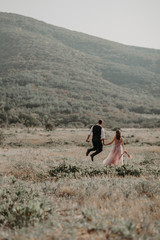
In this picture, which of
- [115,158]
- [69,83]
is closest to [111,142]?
[115,158]

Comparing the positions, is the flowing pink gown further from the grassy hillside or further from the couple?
the grassy hillside

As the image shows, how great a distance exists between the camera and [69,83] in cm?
7838

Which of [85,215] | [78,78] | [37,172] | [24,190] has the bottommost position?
[37,172]

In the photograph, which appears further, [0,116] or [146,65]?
[146,65]

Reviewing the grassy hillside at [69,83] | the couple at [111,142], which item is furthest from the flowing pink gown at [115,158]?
the grassy hillside at [69,83]

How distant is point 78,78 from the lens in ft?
284

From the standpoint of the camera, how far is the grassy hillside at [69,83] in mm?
Result: 49513

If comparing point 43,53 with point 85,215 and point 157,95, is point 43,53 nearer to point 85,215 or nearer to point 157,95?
point 157,95

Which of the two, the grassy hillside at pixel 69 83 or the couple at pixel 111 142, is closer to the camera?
the couple at pixel 111 142

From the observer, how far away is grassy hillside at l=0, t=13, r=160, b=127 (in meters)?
49.5

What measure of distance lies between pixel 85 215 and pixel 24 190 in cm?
174

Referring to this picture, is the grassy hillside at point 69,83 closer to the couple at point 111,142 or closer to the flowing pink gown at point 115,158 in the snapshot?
the couple at point 111,142

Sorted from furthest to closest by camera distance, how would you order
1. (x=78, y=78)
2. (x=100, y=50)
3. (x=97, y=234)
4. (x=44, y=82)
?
(x=100, y=50), (x=78, y=78), (x=44, y=82), (x=97, y=234)

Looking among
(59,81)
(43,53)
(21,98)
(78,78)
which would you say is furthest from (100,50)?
(21,98)
